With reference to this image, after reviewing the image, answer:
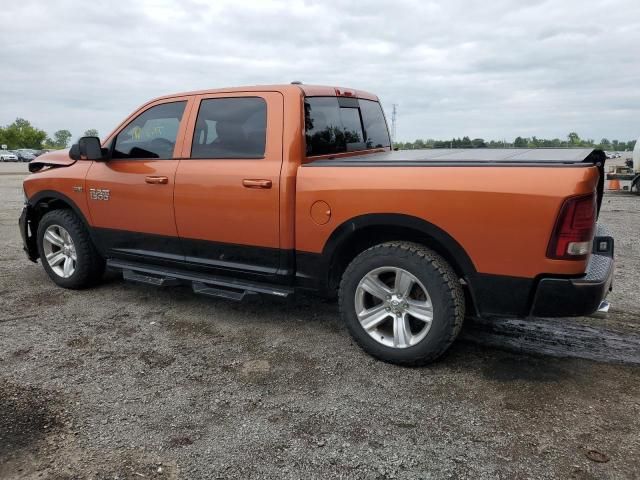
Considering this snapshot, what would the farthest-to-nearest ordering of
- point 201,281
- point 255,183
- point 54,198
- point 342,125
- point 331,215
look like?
point 54,198
point 342,125
point 201,281
point 255,183
point 331,215

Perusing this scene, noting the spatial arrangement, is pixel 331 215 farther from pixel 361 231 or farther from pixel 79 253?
pixel 79 253

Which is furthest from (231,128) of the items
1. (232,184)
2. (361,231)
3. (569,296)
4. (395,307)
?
(569,296)

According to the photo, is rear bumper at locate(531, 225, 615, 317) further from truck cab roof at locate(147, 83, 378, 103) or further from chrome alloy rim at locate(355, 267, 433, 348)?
truck cab roof at locate(147, 83, 378, 103)

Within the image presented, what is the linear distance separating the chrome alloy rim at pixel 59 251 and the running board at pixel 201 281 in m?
0.60

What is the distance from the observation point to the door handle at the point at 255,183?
12.3 ft

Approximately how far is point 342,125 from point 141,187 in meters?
1.84

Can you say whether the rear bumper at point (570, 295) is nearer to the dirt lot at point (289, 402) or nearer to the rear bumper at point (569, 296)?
the rear bumper at point (569, 296)

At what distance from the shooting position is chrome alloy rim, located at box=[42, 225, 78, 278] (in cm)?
519

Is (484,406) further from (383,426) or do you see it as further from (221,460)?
(221,460)

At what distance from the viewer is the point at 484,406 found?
117 inches

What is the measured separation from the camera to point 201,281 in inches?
A: 167

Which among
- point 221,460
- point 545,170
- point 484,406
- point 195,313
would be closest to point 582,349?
point 484,406

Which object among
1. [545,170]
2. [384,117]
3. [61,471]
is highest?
[384,117]

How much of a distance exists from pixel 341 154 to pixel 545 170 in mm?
1821
